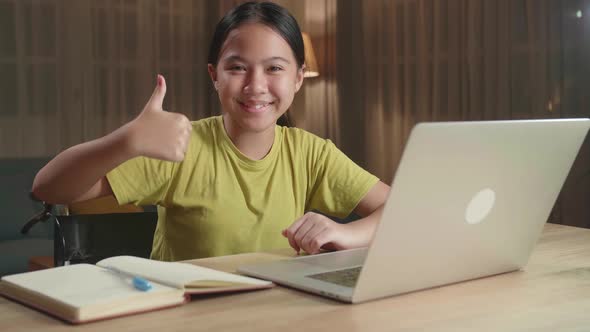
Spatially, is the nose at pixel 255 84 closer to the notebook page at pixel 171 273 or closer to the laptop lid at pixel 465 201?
the notebook page at pixel 171 273

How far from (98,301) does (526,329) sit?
480 mm

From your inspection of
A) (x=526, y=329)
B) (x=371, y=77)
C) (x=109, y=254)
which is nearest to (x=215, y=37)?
(x=109, y=254)

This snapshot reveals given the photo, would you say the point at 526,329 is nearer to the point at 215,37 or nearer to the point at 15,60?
the point at 215,37

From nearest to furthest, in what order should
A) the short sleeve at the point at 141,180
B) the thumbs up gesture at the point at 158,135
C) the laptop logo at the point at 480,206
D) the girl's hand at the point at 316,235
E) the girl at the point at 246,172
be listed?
1. the laptop logo at the point at 480,206
2. the thumbs up gesture at the point at 158,135
3. the girl's hand at the point at 316,235
4. the short sleeve at the point at 141,180
5. the girl at the point at 246,172

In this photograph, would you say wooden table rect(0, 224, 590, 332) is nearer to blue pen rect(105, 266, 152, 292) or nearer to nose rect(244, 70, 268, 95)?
blue pen rect(105, 266, 152, 292)

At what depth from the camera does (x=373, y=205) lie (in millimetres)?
1745

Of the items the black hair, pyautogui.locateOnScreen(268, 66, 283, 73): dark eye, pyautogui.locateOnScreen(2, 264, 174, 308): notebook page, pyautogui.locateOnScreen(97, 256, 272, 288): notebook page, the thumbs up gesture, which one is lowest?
pyautogui.locateOnScreen(97, 256, 272, 288): notebook page

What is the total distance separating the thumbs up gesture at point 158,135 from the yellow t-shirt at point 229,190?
32 cm

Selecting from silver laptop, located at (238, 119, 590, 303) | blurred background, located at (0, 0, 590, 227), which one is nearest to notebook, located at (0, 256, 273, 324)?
silver laptop, located at (238, 119, 590, 303)

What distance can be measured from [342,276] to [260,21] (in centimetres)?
76

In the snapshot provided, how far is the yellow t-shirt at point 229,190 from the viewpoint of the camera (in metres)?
1.56

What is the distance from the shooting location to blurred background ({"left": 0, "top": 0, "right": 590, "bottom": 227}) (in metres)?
3.32

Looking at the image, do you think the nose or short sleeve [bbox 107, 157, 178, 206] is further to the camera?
the nose

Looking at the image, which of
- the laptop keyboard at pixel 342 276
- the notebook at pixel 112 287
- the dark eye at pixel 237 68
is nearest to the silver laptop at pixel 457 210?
the laptop keyboard at pixel 342 276
